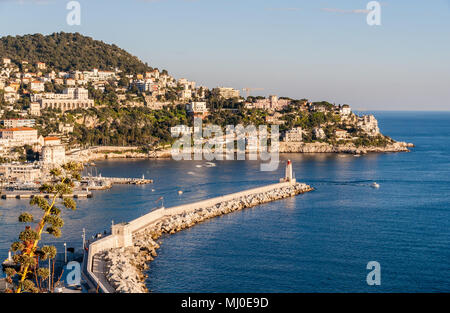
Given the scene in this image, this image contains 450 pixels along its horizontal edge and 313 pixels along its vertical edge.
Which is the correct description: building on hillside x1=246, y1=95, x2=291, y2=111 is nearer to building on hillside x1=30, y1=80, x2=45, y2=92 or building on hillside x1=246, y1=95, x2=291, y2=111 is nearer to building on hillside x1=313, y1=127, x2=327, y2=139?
building on hillside x1=313, y1=127, x2=327, y2=139

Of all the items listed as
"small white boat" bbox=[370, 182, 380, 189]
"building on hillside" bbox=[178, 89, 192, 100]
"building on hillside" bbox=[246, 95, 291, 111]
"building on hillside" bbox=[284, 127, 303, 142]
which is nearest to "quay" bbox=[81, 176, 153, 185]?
"small white boat" bbox=[370, 182, 380, 189]

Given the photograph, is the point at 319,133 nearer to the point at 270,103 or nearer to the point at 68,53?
the point at 270,103

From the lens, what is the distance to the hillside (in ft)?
226

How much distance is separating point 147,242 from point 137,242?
32cm

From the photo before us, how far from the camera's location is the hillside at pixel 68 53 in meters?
69.0

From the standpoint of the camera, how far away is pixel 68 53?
72812 mm

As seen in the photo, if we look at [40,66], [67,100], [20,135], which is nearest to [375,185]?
[20,135]

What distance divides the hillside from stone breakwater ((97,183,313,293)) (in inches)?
1944

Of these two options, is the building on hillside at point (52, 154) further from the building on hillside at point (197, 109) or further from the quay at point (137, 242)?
the building on hillside at point (197, 109)

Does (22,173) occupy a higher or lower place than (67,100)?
lower

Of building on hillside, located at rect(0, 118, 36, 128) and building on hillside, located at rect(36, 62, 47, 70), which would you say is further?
building on hillside, located at rect(36, 62, 47, 70)

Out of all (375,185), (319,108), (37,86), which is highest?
(37,86)

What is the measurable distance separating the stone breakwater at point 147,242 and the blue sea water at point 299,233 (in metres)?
0.38
